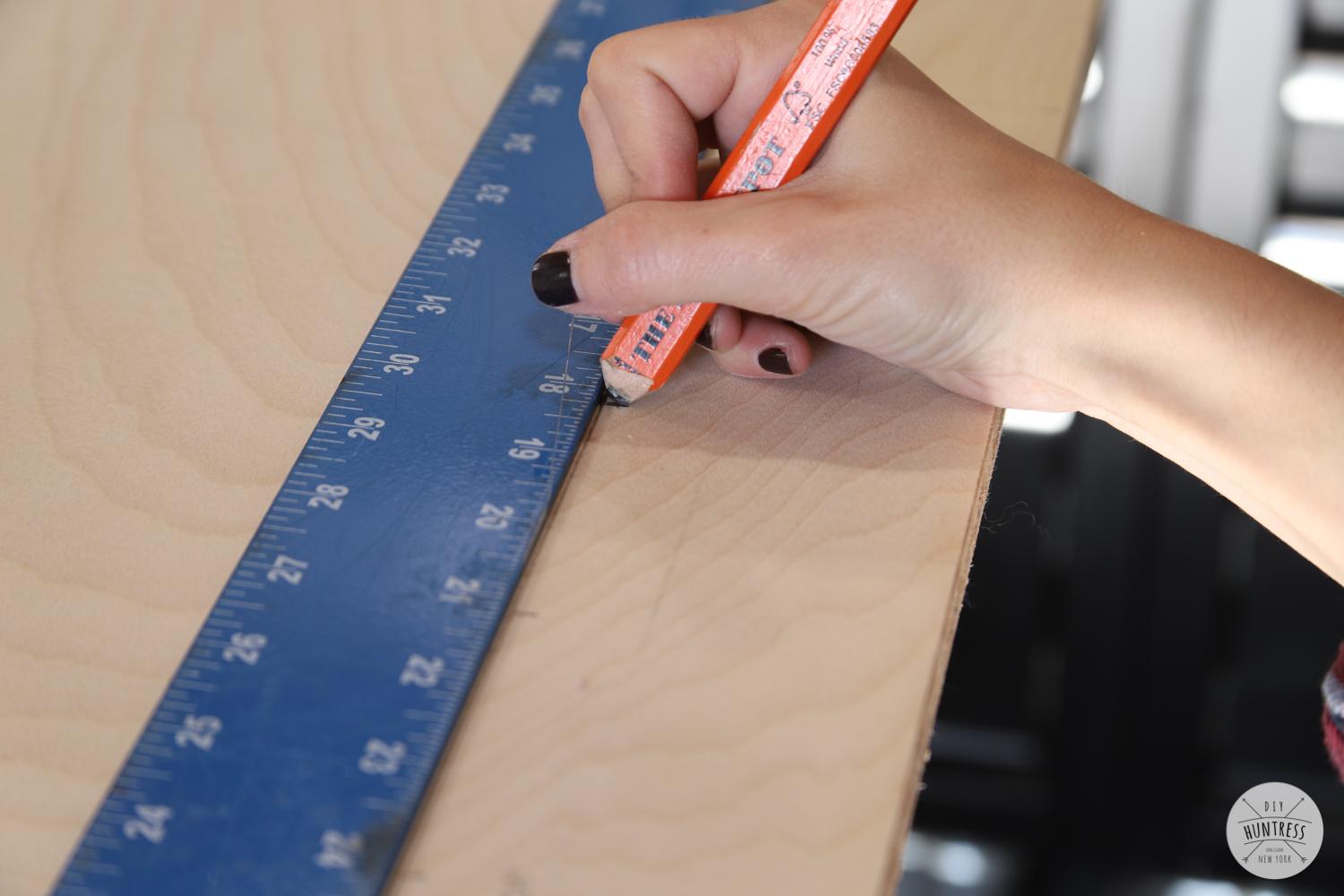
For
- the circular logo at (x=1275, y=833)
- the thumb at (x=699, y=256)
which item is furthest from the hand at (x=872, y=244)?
the circular logo at (x=1275, y=833)

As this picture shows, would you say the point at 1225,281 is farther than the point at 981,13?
No

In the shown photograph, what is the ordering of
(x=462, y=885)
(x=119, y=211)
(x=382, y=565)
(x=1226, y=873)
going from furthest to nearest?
(x=1226, y=873) < (x=119, y=211) < (x=382, y=565) < (x=462, y=885)

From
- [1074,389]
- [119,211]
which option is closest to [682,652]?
[1074,389]

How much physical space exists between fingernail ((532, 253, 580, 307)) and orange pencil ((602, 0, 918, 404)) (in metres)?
0.05

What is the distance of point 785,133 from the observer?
2.45 feet

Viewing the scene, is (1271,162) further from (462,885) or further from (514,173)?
(462,885)

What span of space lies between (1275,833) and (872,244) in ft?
2.10

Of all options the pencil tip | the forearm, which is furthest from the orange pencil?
the forearm

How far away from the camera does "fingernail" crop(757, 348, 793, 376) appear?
769 mm

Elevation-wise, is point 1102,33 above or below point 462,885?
above

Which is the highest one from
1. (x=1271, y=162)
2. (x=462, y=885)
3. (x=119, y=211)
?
(x=1271, y=162)

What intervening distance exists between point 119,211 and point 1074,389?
707 millimetres

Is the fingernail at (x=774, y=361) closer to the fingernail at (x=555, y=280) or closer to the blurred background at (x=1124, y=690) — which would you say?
the fingernail at (x=555, y=280)

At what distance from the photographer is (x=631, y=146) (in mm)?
801
